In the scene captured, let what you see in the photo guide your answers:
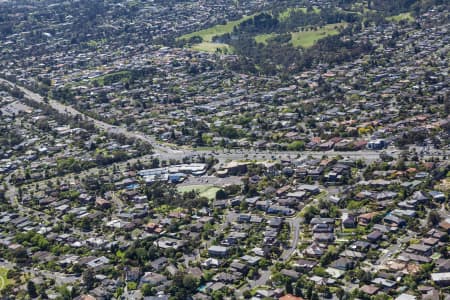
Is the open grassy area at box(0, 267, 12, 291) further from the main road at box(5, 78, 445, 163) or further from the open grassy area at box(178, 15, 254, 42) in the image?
the open grassy area at box(178, 15, 254, 42)

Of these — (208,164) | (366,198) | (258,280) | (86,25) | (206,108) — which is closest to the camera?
(258,280)

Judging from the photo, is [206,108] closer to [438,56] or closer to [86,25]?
[438,56]

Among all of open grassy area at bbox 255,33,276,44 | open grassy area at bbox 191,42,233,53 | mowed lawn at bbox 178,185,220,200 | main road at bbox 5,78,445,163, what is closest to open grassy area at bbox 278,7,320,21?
open grassy area at bbox 255,33,276,44

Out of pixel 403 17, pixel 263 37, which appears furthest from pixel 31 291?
pixel 403 17

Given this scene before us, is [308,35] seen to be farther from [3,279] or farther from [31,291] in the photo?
[31,291]

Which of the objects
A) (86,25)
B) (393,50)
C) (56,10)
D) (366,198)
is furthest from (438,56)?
(56,10)
